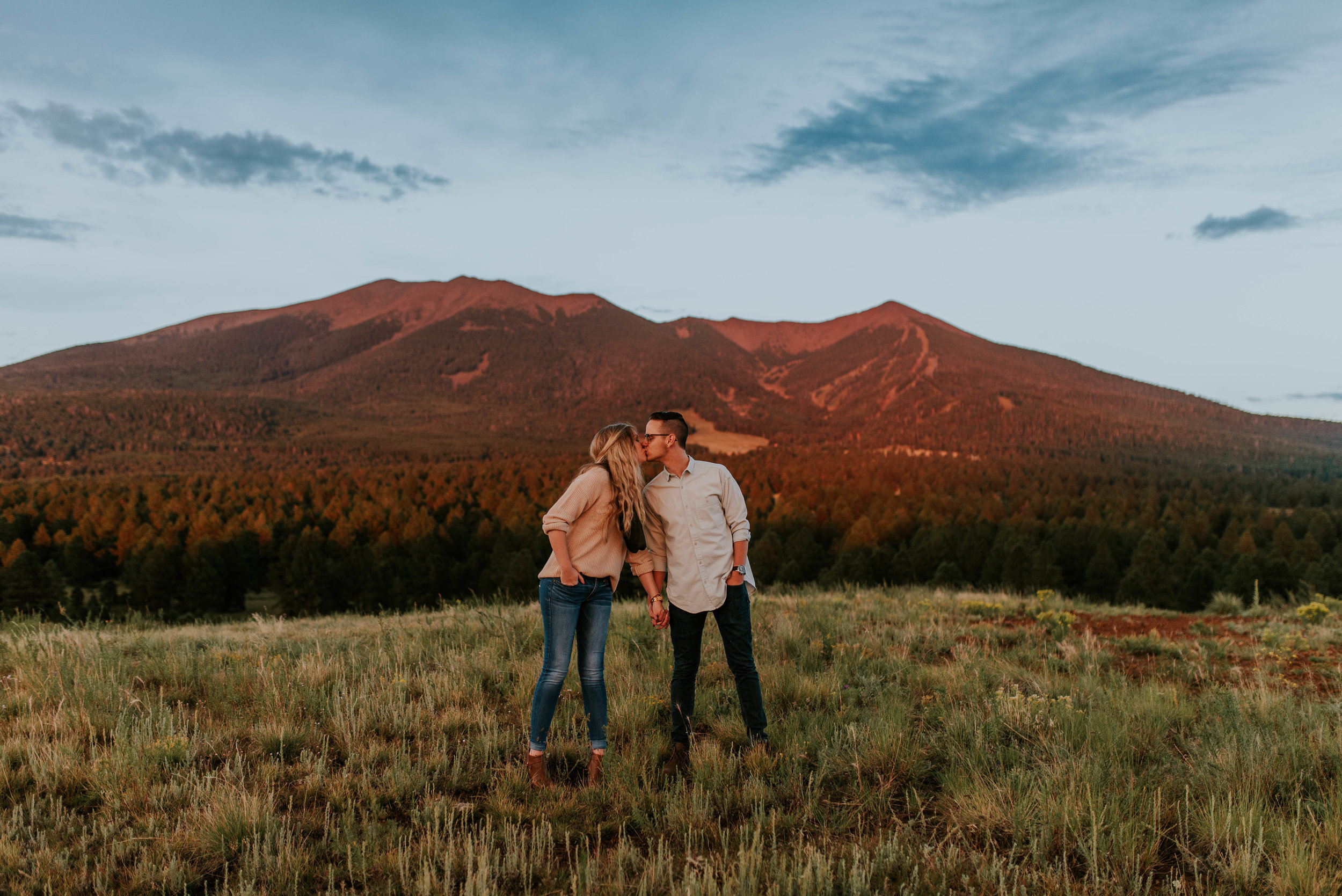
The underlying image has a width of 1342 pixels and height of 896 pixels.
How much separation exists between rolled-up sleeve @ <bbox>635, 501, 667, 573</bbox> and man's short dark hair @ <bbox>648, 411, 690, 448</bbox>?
1.63 ft

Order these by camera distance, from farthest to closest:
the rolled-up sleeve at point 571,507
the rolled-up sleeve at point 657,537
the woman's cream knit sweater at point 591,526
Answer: the rolled-up sleeve at point 657,537 → the woman's cream knit sweater at point 591,526 → the rolled-up sleeve at point 571,507

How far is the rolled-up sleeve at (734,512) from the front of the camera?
15.2 feet

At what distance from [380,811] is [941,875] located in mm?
3131

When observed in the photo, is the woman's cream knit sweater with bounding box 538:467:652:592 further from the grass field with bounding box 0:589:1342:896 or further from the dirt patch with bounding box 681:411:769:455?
the dirt patch with bounding box 681:411:769:455

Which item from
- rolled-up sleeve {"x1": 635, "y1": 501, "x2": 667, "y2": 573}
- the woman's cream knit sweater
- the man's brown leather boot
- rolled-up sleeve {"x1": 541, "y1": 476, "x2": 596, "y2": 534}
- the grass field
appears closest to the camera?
the grass field

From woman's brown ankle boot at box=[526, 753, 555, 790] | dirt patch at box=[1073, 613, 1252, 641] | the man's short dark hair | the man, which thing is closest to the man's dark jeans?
the man

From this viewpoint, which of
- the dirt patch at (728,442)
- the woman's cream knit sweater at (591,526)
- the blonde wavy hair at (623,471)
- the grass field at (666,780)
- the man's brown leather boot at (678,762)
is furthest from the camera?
the dirt patch at (728,442)

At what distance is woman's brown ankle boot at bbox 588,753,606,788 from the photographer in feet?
13.9

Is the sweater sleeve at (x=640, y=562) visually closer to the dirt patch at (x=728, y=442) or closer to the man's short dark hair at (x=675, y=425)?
the man's short dark hair at (x=675, y=425)

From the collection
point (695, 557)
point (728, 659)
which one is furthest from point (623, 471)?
point (728, 659)

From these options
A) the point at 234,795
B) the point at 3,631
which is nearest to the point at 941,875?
the point at 234,795

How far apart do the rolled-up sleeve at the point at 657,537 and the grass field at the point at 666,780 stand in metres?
1.35

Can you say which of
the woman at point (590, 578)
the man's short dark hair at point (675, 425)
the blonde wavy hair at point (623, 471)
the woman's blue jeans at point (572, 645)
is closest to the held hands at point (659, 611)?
the woman at point (590, 578)

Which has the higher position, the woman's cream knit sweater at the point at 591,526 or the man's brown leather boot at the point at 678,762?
the woman's cream knit sweater at the point at 591,526
